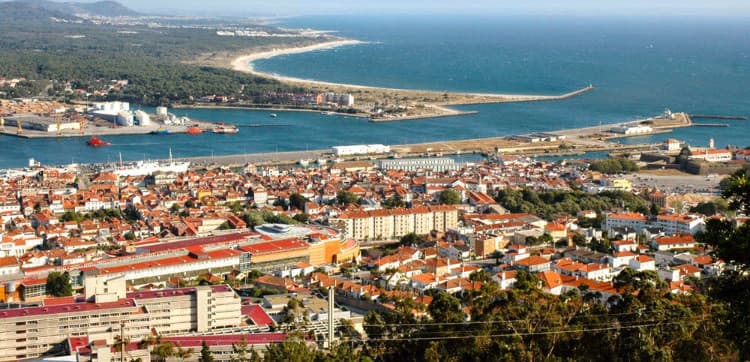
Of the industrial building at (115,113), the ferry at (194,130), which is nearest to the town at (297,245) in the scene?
the ferry at (194,130)

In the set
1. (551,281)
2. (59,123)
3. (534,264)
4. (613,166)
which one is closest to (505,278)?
(551,281)

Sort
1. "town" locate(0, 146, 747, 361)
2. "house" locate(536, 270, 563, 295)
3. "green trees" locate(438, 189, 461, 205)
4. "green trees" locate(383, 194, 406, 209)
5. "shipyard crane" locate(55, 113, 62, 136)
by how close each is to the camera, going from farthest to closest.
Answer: "shipyard crane" locate(55, 113, 62, 136) → "green trees" locate(438, 189, 461, 205) → "green trees" locate(383, 194, 406, 209) → "house" locate(536, 270, 563, 295) → "town" locate(0, 146, 747, 361)

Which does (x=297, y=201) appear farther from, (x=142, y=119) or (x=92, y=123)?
(x=92, y=123)

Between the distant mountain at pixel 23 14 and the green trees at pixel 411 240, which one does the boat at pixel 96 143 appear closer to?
the green trees at pixel 411 240

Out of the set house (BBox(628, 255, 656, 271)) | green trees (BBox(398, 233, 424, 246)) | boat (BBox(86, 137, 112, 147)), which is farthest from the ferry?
house (BBox(628, 255, 656, 271))

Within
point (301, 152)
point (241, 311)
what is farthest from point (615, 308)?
point (301, 152)

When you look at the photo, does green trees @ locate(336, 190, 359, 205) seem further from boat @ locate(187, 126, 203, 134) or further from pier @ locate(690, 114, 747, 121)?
pier @ locate(690, 114, 747, 121)
